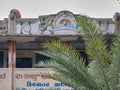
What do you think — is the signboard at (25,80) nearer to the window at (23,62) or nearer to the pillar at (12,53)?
the pillar at (12,53)

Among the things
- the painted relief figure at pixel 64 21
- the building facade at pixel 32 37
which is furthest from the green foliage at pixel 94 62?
the painted relief figure at pixel 64 21

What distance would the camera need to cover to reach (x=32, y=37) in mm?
22094

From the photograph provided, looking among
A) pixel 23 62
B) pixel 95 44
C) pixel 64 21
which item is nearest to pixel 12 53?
pixel 64 21

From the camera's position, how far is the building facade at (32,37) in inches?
810

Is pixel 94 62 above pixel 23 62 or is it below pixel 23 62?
above

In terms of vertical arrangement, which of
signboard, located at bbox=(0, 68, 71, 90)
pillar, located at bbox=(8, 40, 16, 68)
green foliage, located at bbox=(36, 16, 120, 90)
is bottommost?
signboard, located at bbox=(0, 68, 71, 90)

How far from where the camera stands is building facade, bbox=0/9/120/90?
67.5 ft

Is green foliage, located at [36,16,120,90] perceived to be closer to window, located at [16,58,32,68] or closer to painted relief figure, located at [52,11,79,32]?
painted relief figure, located at [52,11,79,32]

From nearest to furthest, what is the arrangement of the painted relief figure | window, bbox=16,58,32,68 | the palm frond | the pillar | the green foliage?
1. the palm frond
2. the green foliage
3. the pillar
4. the painted relief figure
5. window, bbox=16,58,32,68

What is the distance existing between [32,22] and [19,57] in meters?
3.62

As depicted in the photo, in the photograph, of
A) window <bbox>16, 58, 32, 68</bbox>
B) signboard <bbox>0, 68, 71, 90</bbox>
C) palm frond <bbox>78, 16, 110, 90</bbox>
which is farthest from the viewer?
window <bbox>16, 58, 32, 68</bbox>

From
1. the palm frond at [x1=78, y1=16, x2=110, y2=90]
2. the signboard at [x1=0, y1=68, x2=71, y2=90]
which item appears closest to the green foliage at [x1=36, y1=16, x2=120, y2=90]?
the palm frond at [x1=78, y1=16, x2=110, y2=90]

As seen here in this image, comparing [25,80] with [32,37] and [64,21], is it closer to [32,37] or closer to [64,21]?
[32,37]

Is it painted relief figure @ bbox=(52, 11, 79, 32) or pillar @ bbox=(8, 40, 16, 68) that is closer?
pillar @ bbox=(8, 40, 16, 68)
